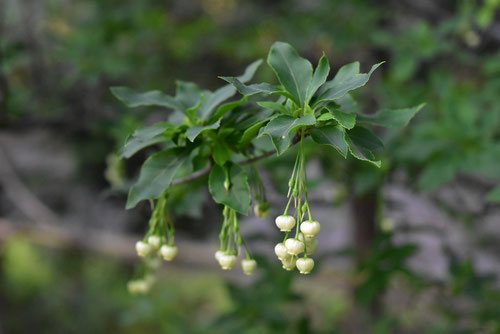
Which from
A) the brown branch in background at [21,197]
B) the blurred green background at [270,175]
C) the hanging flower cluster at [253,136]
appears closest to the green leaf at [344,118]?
the hanging flower cluster at [253,136]

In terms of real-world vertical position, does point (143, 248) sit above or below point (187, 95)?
below

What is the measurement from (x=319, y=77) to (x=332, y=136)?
0.09 meters

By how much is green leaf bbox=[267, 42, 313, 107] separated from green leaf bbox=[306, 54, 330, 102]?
0.05ft

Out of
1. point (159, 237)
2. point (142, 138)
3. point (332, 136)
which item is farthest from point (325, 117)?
point (159, 237)

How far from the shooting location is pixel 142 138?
0.90 metres

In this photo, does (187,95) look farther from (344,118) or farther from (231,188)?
(344,118)

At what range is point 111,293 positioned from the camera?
413 cm

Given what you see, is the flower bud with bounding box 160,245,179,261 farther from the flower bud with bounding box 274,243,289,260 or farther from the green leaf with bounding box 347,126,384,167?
the green leaf with bounding box 347,126,384,167

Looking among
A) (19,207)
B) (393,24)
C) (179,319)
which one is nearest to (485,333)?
(179,319)

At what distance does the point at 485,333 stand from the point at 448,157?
740 millimetres

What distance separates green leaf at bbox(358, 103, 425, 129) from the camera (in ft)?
3.02

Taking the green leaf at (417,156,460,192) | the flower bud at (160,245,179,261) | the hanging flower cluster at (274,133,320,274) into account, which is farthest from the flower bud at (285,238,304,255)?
the green leaf at (417,156,460,192)

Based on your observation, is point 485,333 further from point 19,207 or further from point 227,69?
point 19,207

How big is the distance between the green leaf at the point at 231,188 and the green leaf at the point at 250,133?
0.13ft
